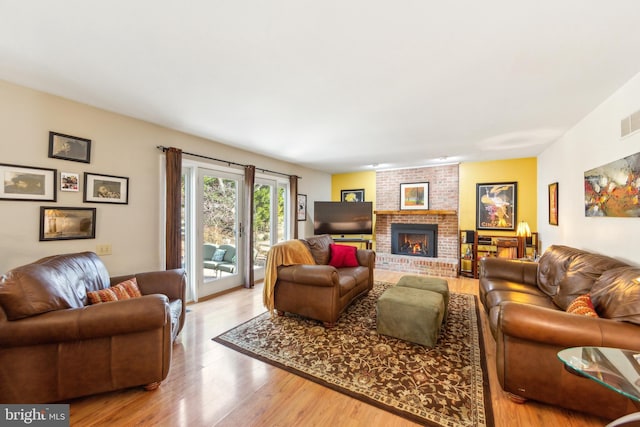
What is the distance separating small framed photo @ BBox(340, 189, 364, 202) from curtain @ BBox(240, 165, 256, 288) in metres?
3.06

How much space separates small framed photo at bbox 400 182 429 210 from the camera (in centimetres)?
575

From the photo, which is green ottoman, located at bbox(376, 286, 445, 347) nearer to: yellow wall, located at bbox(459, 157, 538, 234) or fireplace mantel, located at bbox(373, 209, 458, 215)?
fireplace mantel, located at bbox(373, 209, 458, 215)

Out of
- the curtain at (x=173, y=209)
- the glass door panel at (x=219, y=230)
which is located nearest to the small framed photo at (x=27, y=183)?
the curtain at (x=173, y=209)

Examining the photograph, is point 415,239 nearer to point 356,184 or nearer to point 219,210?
point 356,184

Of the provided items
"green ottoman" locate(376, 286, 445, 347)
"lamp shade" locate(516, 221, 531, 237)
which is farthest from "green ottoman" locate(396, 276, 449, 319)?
"lamp shade" locate(516, 221, 531, 237)

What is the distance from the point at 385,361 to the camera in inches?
86.4

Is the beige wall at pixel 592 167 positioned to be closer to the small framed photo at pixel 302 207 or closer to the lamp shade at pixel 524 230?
the lamp shade at pixel 524 230

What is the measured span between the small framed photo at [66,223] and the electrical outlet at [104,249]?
13 cm

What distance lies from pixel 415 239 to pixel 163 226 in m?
5.11

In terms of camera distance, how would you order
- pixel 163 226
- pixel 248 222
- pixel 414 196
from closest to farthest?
pixel 163 226, pixel 248 222, pixel 414 196

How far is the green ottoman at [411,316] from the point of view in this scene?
2400 millimetres

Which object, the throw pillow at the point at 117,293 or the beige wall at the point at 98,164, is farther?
the beige wall at the point at 98,164

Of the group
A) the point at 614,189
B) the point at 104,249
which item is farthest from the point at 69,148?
the point at 614,189

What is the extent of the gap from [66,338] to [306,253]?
235 cm
